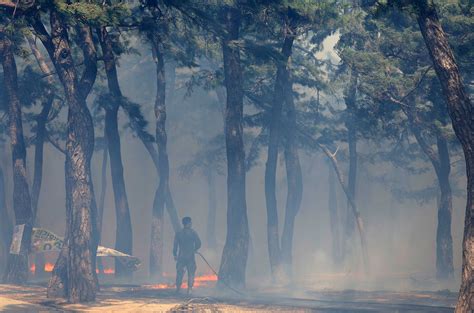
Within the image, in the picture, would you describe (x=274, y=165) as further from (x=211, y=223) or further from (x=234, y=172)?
(x=211, y=223)

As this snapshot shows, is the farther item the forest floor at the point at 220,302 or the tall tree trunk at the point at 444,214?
the tall tree trunk at the point at 444,214

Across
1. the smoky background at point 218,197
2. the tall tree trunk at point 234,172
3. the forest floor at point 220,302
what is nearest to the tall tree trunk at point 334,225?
the smoky background at point 218,197

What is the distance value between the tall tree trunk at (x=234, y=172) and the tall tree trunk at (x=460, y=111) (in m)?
10.7

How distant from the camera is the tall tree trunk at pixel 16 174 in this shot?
2408 cm

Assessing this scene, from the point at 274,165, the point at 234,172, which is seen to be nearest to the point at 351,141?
the point at 274,165

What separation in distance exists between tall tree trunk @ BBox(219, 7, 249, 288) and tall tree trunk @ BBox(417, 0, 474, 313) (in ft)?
35.1

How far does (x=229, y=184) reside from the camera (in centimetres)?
2461

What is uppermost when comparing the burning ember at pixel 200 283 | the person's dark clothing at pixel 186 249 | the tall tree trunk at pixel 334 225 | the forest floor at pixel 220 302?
the tall tree trunk at pixel 334 225

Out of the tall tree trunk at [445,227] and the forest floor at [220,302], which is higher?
the tall tree trunk at [445,227]

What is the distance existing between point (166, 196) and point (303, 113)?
9.24 metres

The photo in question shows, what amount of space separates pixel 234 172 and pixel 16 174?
25.8ft

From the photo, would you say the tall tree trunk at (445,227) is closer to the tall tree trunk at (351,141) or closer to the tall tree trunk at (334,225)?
the tall tree trunk at (351,141)

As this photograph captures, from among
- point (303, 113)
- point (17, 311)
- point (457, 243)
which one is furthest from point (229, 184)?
point (457, 243)

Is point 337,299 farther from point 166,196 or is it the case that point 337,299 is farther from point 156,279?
point 166,196
